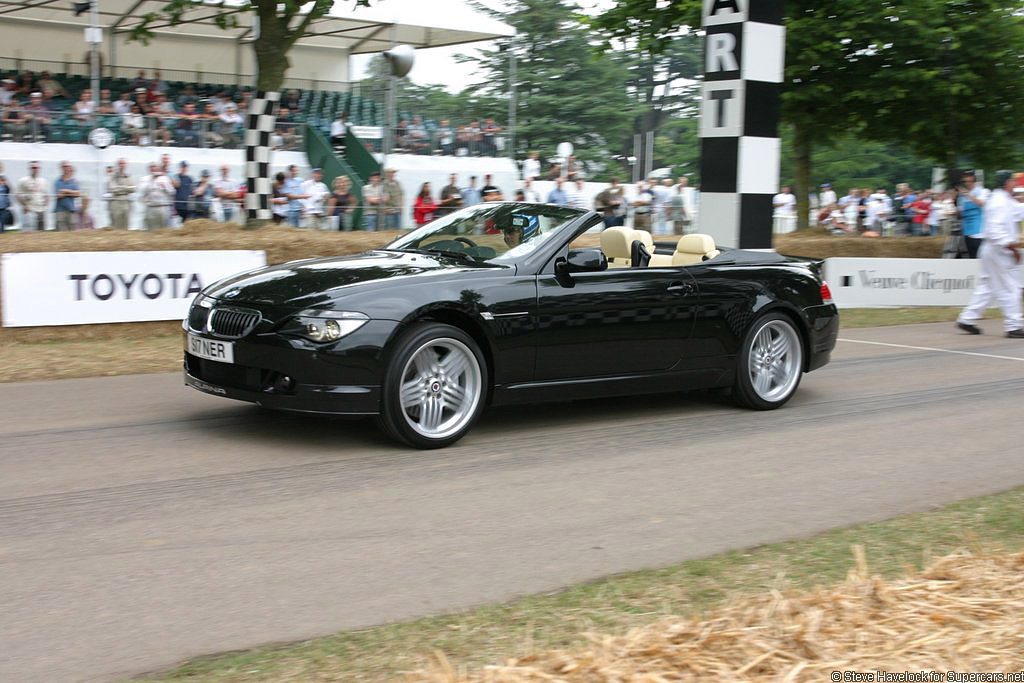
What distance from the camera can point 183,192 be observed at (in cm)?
1773

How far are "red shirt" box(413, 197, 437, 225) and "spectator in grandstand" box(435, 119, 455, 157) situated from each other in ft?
22.8

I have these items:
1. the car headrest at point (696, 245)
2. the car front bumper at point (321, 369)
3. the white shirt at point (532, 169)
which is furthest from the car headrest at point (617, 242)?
the white shirt at point (532, 169)

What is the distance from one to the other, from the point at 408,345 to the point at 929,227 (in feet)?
69.1

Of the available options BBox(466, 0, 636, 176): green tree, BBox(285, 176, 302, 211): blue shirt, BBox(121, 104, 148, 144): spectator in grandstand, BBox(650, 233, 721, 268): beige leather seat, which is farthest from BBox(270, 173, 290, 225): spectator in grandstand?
BBox(466, 0, 636, 176): green tree

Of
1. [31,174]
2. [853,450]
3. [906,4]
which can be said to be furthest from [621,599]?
[906,4]

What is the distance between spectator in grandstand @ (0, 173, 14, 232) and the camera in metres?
15.7

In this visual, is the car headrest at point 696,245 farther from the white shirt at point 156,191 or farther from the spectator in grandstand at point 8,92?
the spectator in grandstand at point 8,92

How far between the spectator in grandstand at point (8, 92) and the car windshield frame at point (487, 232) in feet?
57.3

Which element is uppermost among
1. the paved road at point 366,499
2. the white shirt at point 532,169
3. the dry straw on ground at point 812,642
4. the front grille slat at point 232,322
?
the white shirt at point 532,169

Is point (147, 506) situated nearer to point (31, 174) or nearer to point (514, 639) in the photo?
point (514, 639)

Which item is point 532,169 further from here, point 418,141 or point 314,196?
point 314,196

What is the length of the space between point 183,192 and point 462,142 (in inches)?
361

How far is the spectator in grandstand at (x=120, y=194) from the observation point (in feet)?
53.3

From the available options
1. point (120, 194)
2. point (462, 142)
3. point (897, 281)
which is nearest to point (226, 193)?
point (120, 194)
